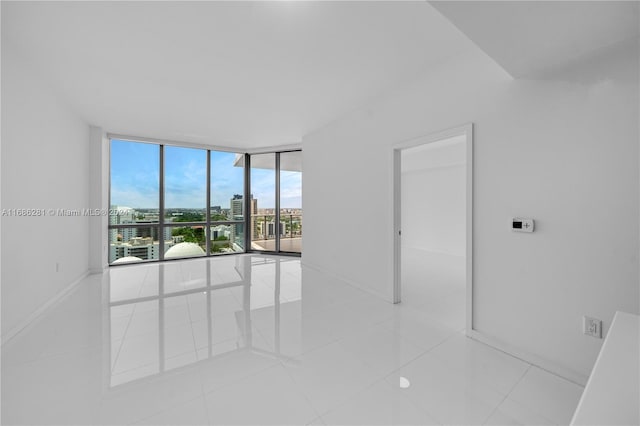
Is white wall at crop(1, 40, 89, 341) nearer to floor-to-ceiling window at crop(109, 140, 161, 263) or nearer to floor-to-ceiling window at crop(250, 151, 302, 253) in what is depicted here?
floor-to-ceiling window at crop(109, 140, 161, 263)

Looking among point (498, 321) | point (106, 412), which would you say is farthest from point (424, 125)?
point (106, 412)

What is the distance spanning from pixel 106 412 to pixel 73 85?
11.8 ft

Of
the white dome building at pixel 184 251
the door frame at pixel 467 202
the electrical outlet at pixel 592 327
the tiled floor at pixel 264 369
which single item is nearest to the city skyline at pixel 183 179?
the white dome building at pixel 184 251

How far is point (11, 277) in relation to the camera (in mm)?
2283

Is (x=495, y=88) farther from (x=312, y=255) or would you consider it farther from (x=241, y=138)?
(x=241, y=138)

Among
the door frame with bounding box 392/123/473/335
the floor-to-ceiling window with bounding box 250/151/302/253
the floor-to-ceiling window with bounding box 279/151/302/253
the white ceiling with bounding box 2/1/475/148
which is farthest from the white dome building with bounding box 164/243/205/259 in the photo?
the door frame with bounding box 392/123/473/335

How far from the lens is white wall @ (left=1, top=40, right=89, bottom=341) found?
2.26m

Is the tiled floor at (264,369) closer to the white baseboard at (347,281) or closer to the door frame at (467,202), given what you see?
the white baseboard at (347,281)

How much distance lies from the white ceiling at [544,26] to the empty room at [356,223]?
0.04 ft

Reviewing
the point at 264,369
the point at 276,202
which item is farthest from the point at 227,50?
the point at 276,202

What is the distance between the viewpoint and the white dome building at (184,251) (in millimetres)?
5691

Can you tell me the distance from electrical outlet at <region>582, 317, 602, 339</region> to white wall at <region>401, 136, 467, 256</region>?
4.52 m

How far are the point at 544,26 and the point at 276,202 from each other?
549cm

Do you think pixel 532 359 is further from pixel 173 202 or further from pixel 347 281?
pixel 173 202
